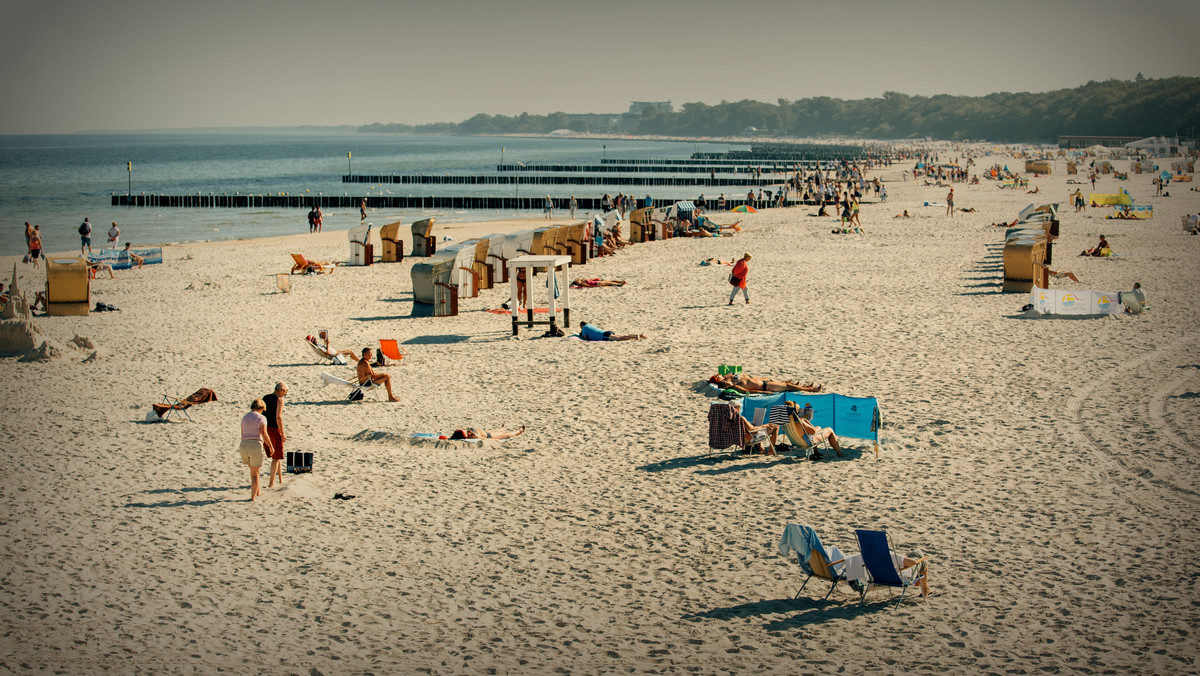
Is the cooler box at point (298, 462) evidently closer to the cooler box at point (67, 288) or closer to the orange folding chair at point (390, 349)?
the orange folding chair at point (390, 349)

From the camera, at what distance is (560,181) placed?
282 feet

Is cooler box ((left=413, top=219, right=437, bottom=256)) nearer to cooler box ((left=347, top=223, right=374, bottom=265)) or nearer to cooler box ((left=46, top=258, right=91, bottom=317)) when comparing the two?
cooler box ((left=347, top=223, right=374, bottom=265))

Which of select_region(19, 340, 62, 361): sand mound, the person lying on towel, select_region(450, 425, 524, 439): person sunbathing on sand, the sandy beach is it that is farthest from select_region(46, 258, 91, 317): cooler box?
select_region(450, 425, 524, 439): person sunbathing on sand

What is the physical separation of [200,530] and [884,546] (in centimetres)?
580

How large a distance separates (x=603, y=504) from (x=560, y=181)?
7901 cm

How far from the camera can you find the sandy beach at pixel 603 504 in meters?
6.18

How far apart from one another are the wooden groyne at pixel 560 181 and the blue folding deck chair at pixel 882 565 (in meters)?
72.7

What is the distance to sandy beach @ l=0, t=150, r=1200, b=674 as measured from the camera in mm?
6176

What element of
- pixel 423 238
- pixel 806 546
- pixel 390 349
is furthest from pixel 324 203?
pixel 806 546

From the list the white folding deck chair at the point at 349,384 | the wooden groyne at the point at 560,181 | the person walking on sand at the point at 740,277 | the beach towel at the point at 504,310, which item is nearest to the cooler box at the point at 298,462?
the white folding deck chair at the point at 349,384

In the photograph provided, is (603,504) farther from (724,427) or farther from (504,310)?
(504,310)

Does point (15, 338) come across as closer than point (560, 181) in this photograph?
Yes

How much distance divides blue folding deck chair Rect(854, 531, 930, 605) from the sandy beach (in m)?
0.19

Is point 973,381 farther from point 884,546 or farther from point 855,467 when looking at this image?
point 884,546
